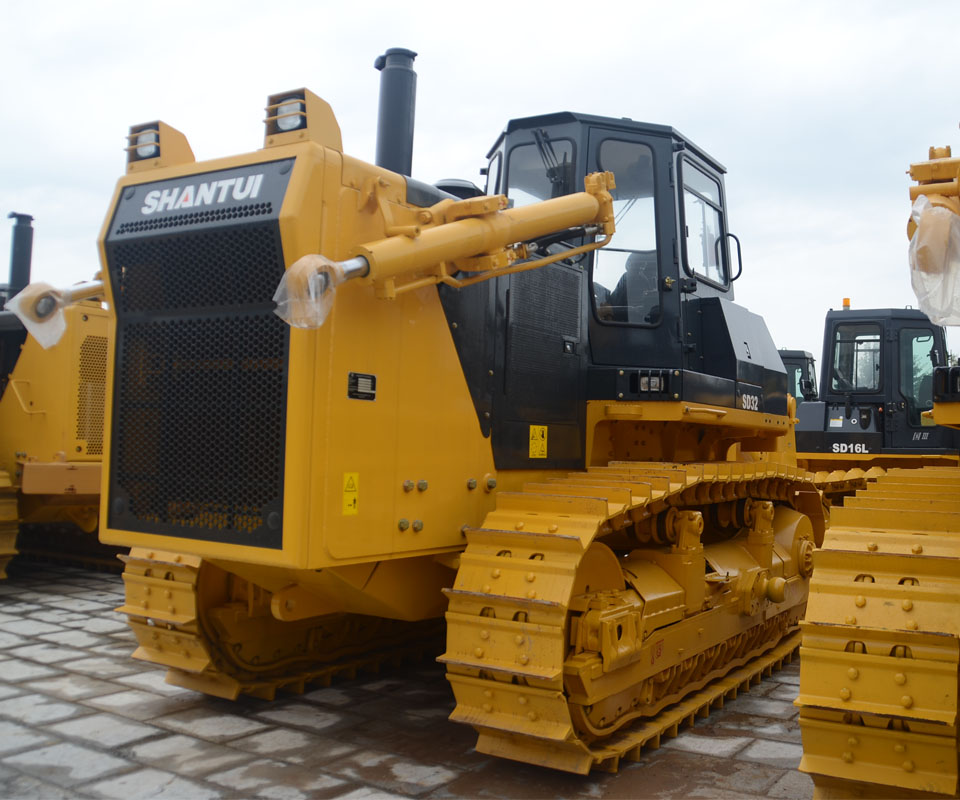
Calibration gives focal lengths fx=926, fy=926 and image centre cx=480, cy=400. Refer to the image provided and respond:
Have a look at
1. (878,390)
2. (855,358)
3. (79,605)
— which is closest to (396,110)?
(79,605)

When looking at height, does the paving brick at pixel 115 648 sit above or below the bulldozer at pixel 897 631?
below

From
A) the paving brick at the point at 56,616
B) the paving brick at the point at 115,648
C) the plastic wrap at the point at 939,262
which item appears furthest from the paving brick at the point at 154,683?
the plastic wrap at the point at 939,262

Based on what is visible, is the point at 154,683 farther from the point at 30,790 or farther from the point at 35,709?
the point at 30,790

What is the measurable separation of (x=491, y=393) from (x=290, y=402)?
4.35ft

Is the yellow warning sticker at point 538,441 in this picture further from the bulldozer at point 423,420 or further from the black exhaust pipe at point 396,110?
the black exhaust pipe at point 396,110

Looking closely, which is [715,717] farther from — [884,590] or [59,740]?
[59,740]

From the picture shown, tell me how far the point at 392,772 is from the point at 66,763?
1.49 m

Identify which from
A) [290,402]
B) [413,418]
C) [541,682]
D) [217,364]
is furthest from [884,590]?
[217,364]

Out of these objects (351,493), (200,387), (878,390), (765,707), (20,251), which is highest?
(20,251)

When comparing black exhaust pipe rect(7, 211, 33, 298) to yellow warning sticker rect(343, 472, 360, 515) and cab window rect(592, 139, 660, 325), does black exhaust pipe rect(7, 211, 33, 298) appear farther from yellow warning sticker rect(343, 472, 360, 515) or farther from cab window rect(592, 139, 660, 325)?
yellow warning sticker rect(343, 472, 360, 515)

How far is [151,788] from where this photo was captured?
3908mm

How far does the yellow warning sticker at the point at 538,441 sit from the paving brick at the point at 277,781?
1899 millimetres

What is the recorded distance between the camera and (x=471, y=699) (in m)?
3.97

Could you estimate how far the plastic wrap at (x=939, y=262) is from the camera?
3.01 m
